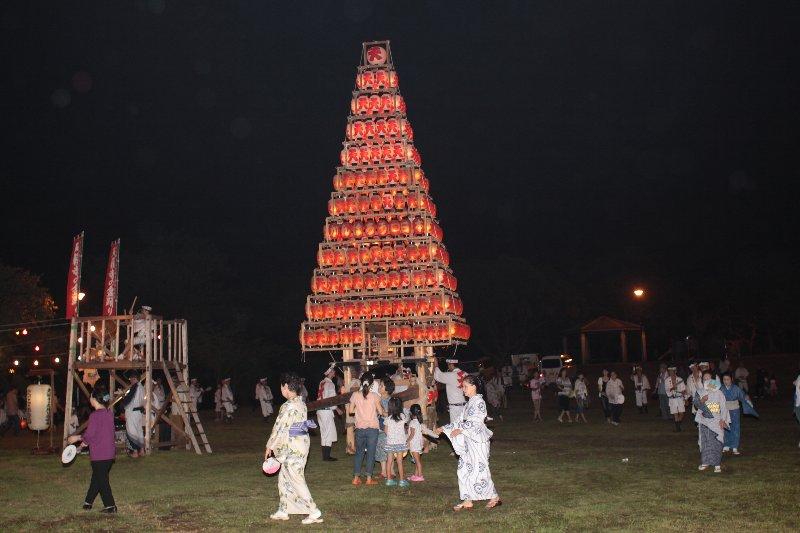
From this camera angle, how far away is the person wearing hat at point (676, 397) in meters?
21.2

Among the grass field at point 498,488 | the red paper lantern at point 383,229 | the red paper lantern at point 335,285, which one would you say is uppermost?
the red paper lantern at point 383,229

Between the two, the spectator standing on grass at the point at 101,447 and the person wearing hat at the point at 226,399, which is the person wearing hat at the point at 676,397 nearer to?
the spectator standing on grass at the point at 101,447

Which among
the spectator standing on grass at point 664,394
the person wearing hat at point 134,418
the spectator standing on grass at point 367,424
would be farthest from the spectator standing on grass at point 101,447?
the spectator standing on grass at point 664,394

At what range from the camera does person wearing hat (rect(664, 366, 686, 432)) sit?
21203 millimetres

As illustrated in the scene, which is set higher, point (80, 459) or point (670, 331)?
point (670, 331)

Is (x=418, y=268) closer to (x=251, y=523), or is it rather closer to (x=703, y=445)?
(x=703, y=445)

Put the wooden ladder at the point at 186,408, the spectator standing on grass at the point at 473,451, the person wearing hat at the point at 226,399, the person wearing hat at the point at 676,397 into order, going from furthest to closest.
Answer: the person wearing hat at the point at 226,399
the person wearing hat at the point at 676,397
the wooden ladder at the point at 186,408
the spectator standing on grass at the point at 473,451

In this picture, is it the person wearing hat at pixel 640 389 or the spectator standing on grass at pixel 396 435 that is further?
the person wearing hat at pixel 640 389

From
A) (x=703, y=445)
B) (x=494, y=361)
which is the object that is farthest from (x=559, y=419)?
(x=494, y=361)

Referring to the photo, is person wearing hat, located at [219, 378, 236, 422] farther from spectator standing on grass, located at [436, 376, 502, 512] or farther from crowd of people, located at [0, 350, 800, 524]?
spectator standing on grass, located at [436, 376, 502, 512]

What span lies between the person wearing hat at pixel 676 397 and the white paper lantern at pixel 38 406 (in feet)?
53.1

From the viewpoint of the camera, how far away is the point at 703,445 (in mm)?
13328

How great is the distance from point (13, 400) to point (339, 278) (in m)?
11.8

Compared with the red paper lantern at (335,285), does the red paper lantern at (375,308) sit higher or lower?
lower
